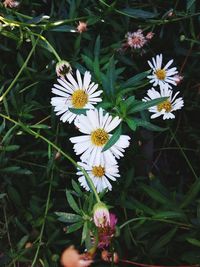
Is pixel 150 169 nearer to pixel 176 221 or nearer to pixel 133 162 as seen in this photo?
pixel 133 162

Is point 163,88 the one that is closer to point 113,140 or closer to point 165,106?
point 165,106

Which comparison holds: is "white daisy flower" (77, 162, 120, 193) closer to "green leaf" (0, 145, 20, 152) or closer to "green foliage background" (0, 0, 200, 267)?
"green foliage background" (0, 0, 200, 267)

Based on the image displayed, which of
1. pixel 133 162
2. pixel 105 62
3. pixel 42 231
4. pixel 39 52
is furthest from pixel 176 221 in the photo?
pixel 39 52

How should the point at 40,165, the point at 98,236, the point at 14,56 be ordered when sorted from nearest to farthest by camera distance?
the point at 98,236 → the point at 40,165 → the point at 14,56

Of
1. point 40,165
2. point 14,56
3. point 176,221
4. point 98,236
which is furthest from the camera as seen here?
point 14,56

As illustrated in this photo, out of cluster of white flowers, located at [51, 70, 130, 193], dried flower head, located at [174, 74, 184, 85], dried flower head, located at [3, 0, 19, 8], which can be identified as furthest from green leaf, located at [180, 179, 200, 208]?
dried flower head, located at [3, 0, 19, 8]

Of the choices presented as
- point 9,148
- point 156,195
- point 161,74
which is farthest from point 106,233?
point 161,74
